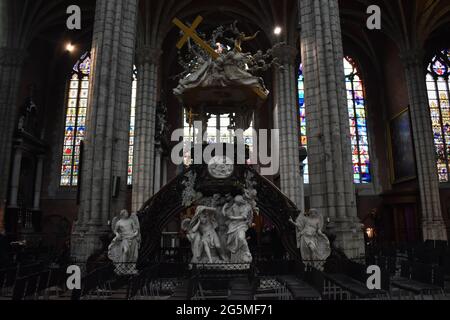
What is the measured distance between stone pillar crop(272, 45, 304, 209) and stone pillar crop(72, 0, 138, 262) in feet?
28.4

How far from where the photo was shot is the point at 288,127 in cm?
1644

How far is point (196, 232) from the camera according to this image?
795cm

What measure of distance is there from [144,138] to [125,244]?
8.21 meters

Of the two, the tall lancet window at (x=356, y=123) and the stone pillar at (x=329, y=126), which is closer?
the stone pillar at (x=329, y=126)

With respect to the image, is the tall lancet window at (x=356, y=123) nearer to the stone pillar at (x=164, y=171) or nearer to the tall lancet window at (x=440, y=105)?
the tall lancet window at (x=440, y=105)

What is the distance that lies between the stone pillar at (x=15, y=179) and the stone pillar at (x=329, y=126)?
14.8 m

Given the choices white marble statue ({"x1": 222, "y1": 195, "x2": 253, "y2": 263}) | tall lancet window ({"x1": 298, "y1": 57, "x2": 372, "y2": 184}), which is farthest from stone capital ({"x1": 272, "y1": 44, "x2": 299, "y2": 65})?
white marble statue ({"x1": 222, "y1": 195, "x2": 253, "y2": 263})

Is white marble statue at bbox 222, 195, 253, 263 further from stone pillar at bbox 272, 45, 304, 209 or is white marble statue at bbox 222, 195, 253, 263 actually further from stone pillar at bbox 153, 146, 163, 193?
stone pillar at bbox 153, 146, 163, 193

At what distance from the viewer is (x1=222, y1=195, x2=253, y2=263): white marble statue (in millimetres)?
7816

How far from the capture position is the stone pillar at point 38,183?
737 inches

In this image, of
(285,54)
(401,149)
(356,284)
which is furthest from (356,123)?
(356,284)

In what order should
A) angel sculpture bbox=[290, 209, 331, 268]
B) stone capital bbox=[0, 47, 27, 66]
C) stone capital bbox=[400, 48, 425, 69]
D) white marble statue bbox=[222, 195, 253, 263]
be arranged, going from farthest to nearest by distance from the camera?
stone capital bbox=[400, 48, 425, 69] < stone capital bbox=[0, 47, 27, 66] < angel sculpture bbox=[290, 209, 331, 268] < white marble statue bbox=[222, 195, 253, 263]

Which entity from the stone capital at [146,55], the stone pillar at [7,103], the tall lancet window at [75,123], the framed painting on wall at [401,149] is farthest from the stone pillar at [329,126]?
the stone pillar at [7,103]

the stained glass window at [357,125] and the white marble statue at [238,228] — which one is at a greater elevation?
the stained glass window at [357,125]
